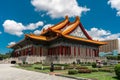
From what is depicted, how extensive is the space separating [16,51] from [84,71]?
143 feet

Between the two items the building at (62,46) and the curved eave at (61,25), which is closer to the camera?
the building at (62,46)

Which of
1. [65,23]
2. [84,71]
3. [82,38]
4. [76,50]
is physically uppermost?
[65,23]

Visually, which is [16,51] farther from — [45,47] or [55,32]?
[55,32]

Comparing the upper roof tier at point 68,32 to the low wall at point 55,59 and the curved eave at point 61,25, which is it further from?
the low wall at point 55,59

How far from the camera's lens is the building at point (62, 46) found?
42.2 meters

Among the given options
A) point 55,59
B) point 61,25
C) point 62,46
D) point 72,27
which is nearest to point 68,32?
point 72,27

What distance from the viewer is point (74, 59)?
141ft

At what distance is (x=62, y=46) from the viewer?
42094mm

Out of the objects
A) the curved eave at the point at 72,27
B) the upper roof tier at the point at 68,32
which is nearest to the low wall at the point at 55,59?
the upper roof tier at the point at 68,32

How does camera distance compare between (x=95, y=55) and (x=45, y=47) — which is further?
(x=95, y=55)

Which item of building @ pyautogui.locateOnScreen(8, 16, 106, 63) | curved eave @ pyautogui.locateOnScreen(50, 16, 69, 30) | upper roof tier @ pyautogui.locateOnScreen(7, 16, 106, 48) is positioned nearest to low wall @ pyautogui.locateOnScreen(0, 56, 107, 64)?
building @ pyautogui.locateOnScreen(8, 16, 106, 63)

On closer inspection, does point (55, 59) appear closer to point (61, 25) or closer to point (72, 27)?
point (72, 27)

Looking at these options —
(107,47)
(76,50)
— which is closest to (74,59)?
(76,50)

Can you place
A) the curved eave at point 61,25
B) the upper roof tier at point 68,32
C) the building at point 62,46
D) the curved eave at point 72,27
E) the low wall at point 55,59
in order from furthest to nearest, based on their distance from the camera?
the curved eave at point 61,25
the upper roof tier at point 68,32
the curved eave at point 72,27
the building at point 62,46
the low wall at point 55,59
